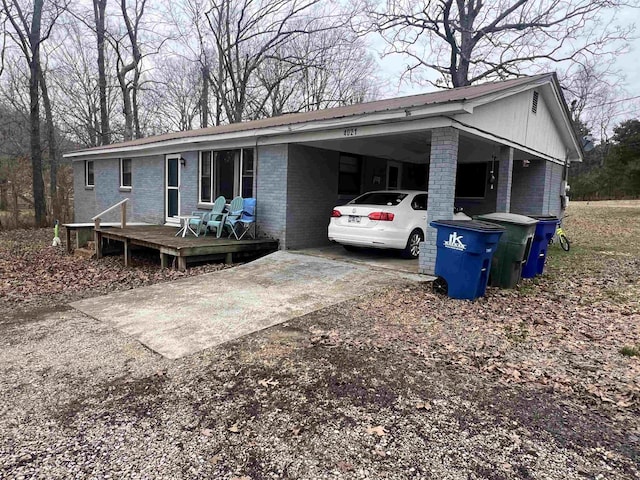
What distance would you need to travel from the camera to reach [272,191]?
938 cm

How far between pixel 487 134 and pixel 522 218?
204 cm

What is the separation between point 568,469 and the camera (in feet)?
7.59

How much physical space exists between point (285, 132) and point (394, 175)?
4657 millimetres

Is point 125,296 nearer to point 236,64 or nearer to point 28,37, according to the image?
point 28,37

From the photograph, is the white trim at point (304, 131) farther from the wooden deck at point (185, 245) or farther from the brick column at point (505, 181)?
the brick column at point (505, 181)

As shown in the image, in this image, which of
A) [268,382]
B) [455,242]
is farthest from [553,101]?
[268,382]

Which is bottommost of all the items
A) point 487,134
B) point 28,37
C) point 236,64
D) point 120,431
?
point 120,431

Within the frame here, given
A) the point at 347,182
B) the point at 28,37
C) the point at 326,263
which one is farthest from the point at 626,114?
the point at 28,37

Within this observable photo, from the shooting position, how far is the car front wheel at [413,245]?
8234mm

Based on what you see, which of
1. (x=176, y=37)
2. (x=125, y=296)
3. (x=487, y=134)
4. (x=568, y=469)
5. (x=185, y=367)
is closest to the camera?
(x=568, y=469)

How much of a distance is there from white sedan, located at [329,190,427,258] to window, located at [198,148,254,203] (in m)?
2.92

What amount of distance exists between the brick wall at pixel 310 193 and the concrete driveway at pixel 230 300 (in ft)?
4.71

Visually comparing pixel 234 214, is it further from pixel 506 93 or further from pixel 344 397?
pixel 344 397

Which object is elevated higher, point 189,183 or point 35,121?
point 35,121
